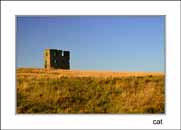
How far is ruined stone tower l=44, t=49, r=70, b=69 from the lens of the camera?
26156 mm

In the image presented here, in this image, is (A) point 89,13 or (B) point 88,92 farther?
(B) point 88,92

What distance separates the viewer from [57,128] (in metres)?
26.1

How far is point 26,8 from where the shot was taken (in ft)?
85.8

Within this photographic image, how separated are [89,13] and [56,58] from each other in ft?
2.27

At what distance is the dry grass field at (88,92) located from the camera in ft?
86.0

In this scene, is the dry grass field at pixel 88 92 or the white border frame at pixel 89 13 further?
the dry grass field at pixel 88 92

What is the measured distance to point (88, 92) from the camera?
26.3m

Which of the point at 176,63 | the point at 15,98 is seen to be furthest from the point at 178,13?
the point at 15,98

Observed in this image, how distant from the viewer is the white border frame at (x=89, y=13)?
85.6 feet

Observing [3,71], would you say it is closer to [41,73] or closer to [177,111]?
[41,73]

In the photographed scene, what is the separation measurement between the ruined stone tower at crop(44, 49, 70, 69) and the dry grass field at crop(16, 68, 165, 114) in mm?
76

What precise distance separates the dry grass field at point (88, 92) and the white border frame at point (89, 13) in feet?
0.34

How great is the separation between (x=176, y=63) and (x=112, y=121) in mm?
1050

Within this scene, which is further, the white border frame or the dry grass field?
the dry grass field
